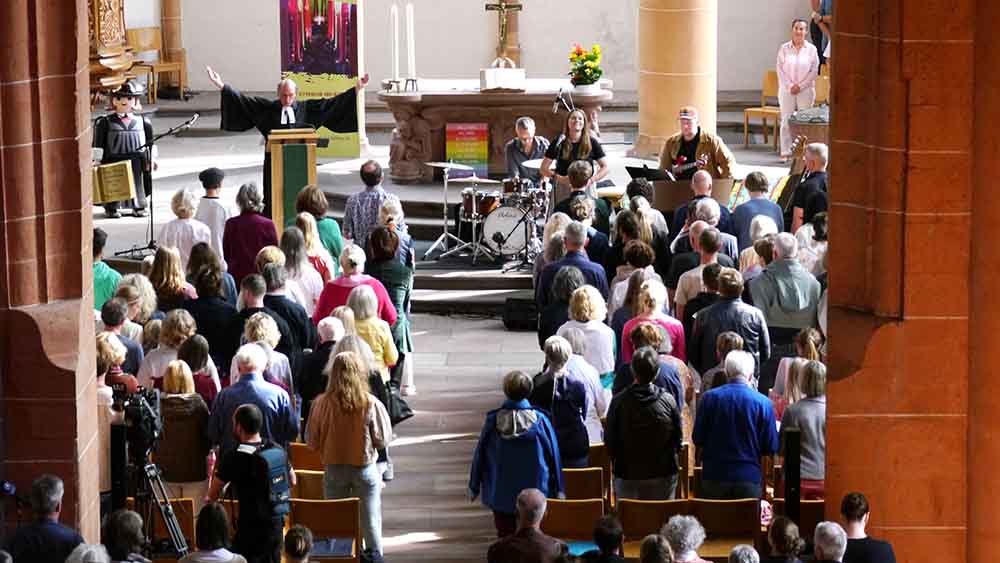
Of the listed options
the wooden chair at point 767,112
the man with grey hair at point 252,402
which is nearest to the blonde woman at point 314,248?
the man with grey hair at point 252,402

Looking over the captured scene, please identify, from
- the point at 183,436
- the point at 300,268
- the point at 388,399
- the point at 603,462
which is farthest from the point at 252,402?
the point at 300,268

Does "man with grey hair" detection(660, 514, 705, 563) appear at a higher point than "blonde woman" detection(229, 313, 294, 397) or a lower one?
lower

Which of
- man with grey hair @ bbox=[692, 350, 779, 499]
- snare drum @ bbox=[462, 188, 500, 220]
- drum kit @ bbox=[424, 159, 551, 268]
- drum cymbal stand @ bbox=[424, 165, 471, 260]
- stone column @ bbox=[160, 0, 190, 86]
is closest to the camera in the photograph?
man with grey hair @ bbox=[692, 350, 779, 499]

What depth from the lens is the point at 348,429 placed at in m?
10.4

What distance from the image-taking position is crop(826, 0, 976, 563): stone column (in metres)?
9.00

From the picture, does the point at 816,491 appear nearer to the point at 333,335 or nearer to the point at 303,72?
the point at 333,335

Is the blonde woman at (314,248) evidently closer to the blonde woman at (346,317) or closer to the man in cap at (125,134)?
the blonde woman at (346,317)

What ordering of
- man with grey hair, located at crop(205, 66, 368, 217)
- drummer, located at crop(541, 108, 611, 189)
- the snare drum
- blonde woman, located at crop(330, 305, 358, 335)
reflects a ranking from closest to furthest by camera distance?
blonde woman, located at crop(330, 305, 358, 335)
drummer, located at crop(541, 108, 611, 189)
the snare drum
man with grey hair, located at crop(205, 66, 368, 217)

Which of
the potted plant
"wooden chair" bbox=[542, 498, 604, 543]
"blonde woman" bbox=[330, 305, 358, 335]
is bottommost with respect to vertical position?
"wooden chair" bbox=[542, 498, 604, 543]

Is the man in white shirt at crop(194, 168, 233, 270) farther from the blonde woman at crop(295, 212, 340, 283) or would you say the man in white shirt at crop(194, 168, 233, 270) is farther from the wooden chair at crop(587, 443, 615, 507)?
the wooden chair at crop(587, 443, 615, 507)

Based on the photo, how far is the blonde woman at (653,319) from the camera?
452 inches

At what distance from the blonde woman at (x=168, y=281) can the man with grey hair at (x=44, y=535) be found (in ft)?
11.5

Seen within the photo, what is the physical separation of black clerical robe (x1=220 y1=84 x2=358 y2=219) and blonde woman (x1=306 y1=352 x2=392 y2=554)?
675 cm

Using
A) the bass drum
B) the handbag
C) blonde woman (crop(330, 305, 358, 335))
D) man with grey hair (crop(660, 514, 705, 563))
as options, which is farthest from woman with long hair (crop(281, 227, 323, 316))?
man with grey hair (crop(660, 514, 705, 563))
